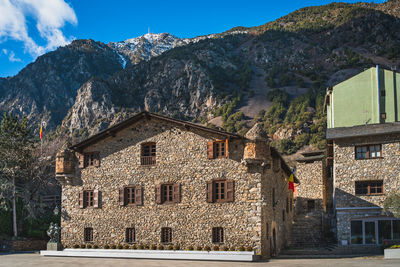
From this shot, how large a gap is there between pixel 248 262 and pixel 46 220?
22.3m

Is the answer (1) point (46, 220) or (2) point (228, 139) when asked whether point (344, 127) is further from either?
(1) point (46, 220)

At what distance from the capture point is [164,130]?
2962 cm

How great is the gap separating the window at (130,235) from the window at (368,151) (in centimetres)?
1660

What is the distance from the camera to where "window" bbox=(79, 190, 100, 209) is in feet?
101

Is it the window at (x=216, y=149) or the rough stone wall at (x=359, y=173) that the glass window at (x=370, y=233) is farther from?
the window at (x=216, y=149)

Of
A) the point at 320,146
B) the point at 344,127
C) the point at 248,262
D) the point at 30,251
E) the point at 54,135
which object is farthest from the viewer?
the point at 54,135

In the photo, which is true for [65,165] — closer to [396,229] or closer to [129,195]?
[129,195]

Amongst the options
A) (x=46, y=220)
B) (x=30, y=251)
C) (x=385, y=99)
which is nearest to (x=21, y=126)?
(x=46, y=220)

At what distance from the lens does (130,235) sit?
29672 millimetres

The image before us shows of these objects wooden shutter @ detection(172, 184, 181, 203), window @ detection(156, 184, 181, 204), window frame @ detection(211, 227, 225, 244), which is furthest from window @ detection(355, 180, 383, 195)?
window @ detection(156, 184, 181, 204)

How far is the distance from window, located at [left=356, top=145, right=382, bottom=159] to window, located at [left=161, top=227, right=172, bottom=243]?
14303mm

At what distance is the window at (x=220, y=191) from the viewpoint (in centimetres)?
2698

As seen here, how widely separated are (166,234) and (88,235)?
20.4ft

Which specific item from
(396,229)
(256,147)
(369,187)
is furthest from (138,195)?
(396,229)
